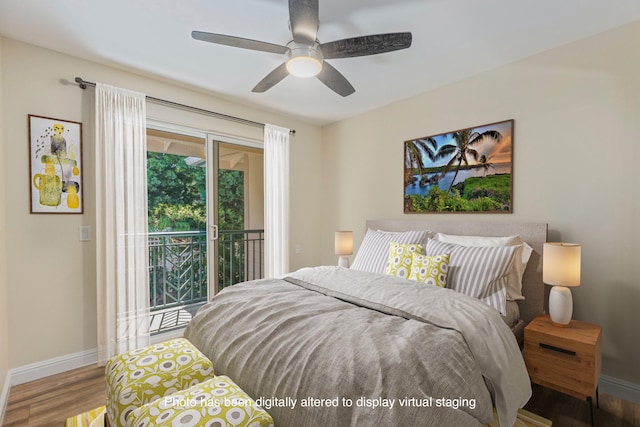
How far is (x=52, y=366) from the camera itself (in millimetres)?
2385

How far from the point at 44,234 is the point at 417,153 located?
11.4 feet

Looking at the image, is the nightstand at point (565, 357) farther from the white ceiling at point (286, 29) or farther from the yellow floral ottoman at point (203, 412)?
the white ceiling at point (286, 29)

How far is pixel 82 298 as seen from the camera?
99.6 inches

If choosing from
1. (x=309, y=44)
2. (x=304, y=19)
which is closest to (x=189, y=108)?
(x=309, y=44)

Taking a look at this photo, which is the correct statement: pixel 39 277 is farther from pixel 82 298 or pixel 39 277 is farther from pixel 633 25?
pixel 633 25

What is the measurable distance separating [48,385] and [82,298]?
0.64m

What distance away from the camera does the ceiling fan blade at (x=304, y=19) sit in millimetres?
1538

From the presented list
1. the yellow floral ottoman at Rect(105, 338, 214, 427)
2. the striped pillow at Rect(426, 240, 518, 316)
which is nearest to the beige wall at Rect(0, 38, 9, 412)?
the yellow floral ottoman at Rect(105, 338, 214, 427)

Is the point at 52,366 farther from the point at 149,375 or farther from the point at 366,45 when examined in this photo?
the point at 366,45

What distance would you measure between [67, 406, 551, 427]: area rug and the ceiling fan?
2367 millimetres

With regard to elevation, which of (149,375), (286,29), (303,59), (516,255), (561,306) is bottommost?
(149,375)

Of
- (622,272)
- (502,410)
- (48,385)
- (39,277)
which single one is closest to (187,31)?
(39,277)

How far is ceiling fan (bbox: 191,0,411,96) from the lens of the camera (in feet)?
5.31

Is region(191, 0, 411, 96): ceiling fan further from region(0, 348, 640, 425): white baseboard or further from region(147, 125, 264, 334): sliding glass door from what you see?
region(0, 348, 640, 425): white baseboard
